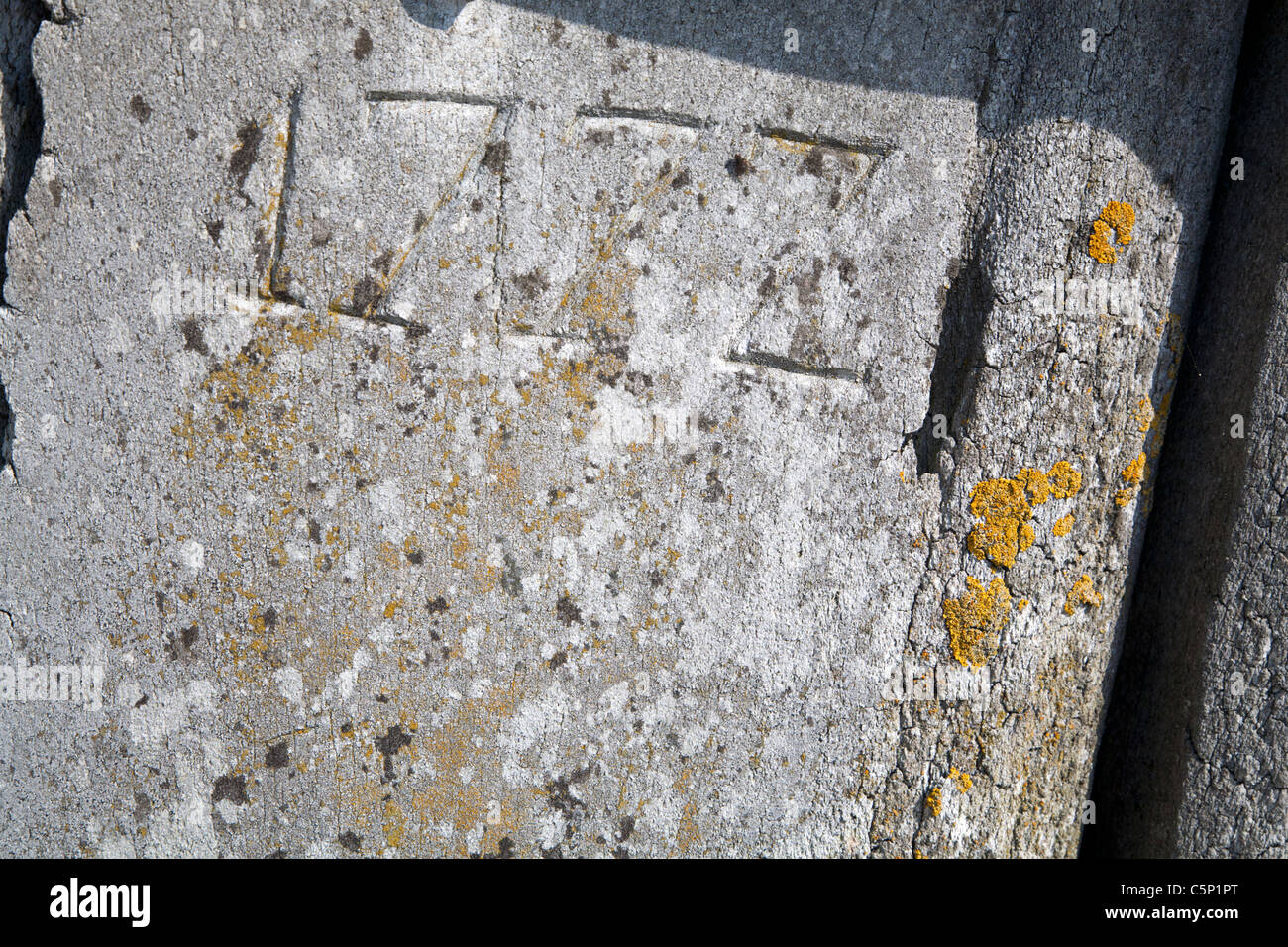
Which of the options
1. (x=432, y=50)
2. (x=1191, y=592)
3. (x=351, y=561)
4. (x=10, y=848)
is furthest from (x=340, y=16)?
(x=1191, y=592)

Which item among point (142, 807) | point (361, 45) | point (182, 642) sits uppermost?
point (361, 45)

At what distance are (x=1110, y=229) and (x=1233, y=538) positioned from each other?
75 cm

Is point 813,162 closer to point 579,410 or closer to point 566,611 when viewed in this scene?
point 579,410

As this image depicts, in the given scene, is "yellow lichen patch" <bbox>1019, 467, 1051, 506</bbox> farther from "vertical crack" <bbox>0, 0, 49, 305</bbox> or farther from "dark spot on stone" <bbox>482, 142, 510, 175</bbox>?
"vertical crack" <bbox>0, 0, 49, 305</bbox>

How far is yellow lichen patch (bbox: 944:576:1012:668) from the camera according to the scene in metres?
1.88

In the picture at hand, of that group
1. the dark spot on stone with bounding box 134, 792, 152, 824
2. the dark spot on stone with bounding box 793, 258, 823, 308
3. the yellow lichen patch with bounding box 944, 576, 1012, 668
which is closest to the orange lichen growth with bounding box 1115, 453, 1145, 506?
the yellow lichen patch with bounding box 944, 576, 1012, 668

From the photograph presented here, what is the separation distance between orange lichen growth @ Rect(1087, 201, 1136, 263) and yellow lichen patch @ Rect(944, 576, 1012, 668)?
771 millimetres

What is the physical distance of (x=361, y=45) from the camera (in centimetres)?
169

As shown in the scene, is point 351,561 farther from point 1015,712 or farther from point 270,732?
point 1015,712

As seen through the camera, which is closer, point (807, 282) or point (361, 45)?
point (361, 45)

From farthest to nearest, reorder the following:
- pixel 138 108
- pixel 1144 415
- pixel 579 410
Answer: pixel 1144 415, pixel 579 410, pixel 138 108

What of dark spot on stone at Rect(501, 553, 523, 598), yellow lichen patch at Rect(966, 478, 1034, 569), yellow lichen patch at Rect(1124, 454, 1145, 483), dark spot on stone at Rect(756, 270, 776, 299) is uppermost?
dark spot on stone at Rect(756, 270, 776, 299)

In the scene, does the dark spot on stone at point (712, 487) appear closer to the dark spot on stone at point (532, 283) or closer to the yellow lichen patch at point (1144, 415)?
the dark spot on stone at point (532, 283)

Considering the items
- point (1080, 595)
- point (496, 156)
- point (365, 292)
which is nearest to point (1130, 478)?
point (1080, 595)
